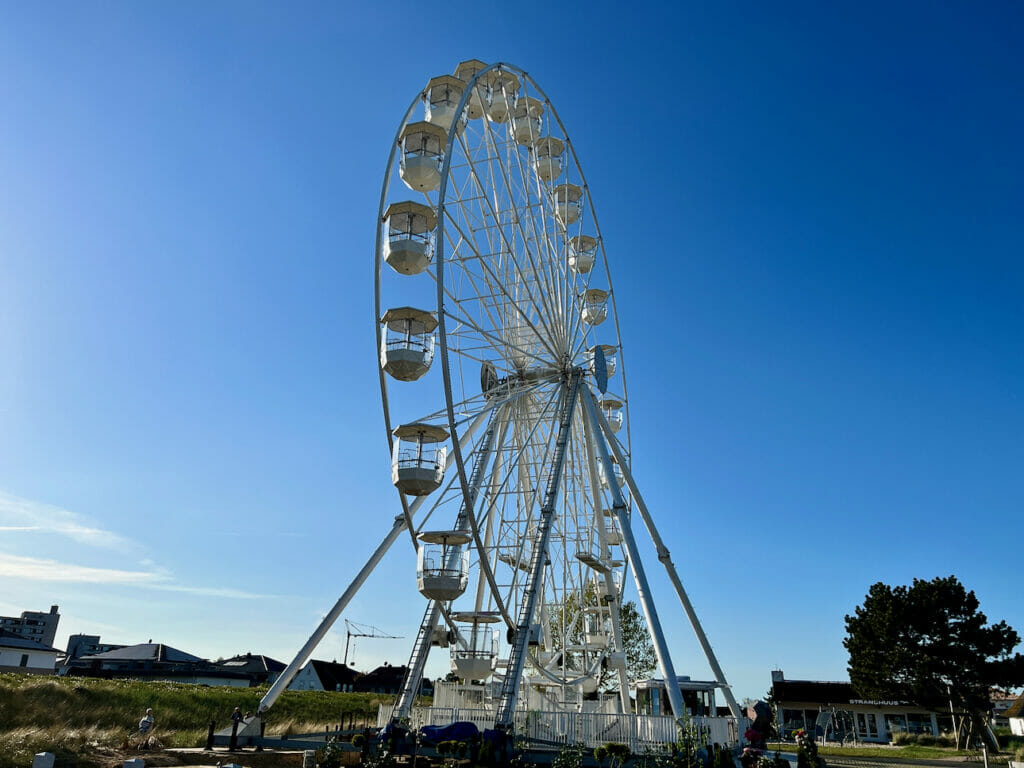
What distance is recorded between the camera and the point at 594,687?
28609 mm

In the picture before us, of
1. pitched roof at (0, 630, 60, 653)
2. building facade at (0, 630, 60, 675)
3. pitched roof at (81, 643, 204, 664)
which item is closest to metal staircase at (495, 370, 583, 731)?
building facade at (0, 630, 60, 675)

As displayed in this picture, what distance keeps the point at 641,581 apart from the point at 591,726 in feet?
13.3

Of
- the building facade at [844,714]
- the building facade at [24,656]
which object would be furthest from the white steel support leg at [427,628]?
the building facade at [24,656]

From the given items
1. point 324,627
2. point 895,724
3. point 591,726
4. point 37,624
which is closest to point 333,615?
point 324,627

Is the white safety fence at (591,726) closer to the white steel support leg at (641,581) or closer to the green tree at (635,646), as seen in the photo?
the white steel support leg at (641,581)

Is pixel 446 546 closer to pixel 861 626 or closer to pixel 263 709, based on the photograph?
pixel 263 709

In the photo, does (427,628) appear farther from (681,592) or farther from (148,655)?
(148,655)

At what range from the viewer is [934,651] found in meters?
37.5

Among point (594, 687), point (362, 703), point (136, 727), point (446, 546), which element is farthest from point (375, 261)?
point (362, 703)

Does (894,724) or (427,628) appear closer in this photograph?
(427,628)

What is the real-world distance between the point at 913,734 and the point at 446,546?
127 ft

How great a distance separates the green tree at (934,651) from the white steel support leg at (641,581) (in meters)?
24.2

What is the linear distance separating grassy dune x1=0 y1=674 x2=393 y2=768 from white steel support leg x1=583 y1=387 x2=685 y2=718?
11.2 m

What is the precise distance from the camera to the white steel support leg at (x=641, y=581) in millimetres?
18391
